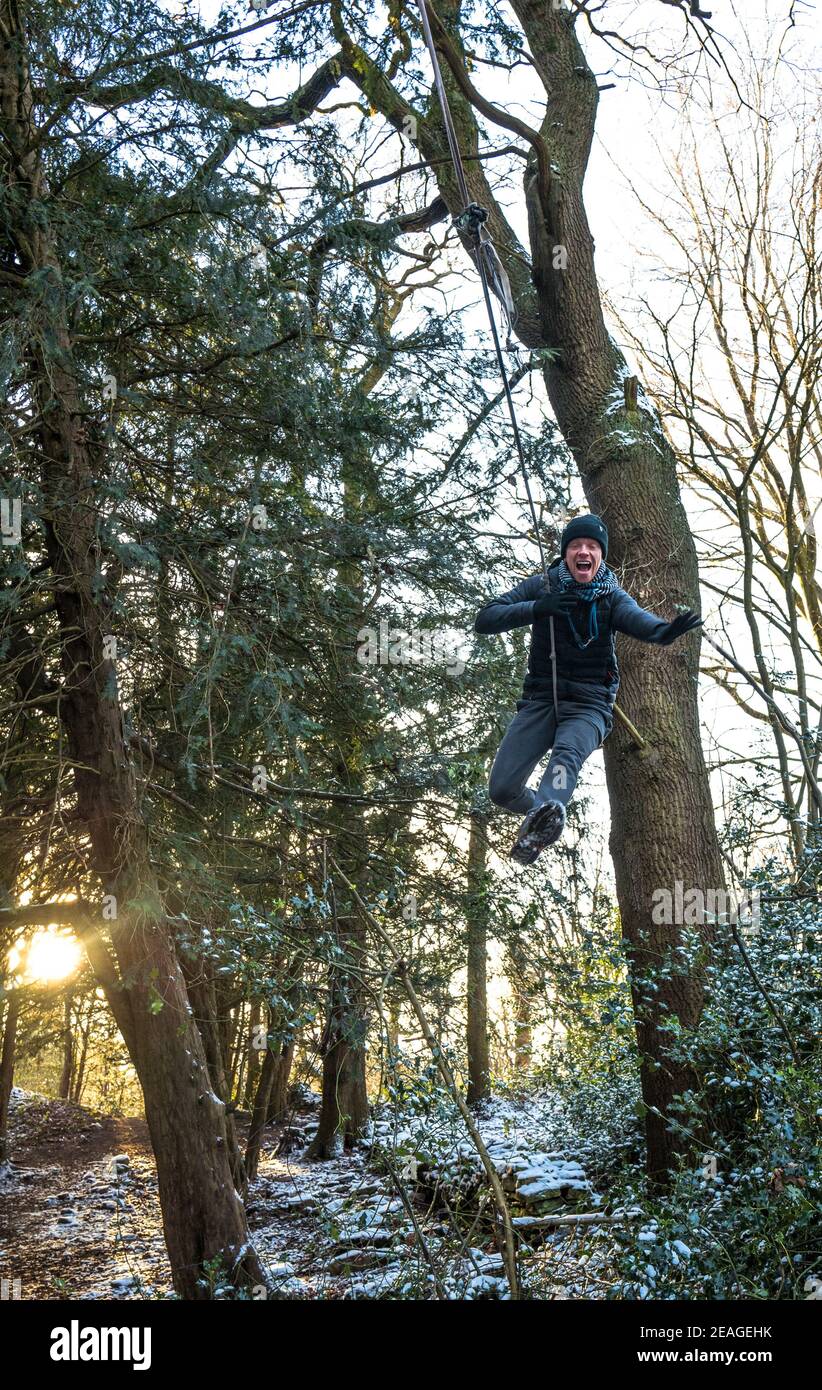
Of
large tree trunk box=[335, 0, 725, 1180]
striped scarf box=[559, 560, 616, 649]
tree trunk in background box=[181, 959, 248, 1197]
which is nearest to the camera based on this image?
striped scarf box=[559, 560, 616, 649]

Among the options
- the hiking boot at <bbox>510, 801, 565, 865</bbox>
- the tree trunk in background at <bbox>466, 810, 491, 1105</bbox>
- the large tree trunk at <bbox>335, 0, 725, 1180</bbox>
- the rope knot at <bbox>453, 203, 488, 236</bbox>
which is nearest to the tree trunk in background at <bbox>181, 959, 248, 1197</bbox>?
the tree trunk in background at <bbox>466, 810, 491, 1105</bbox>

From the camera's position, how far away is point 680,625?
3643 millimetres

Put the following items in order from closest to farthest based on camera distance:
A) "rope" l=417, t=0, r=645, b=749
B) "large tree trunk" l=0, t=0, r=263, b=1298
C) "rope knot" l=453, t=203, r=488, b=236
A: "rope" l=417, t=0, r=645, b=749, "rope knot" l=453, t=203, r=488, b=236, "large tree trunk" l=0, t=0, r=263, b=1298

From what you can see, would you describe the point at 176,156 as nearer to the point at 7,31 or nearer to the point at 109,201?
the point at 109,201

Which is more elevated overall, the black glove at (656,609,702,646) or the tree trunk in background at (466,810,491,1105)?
the black glove at (656,609,702,646)

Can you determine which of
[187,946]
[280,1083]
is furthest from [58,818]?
[280,1083]

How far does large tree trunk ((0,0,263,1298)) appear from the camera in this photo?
5051 millimetres

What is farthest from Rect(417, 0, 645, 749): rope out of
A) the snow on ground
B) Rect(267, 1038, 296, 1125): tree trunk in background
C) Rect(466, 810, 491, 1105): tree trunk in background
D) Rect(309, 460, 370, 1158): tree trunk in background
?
Rect(267, 1038, 296, 1125): tree trunk in background

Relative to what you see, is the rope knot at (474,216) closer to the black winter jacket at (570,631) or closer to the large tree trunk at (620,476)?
the black winter jacket at (570,631)

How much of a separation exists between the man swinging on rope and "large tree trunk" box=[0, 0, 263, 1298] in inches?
76.5

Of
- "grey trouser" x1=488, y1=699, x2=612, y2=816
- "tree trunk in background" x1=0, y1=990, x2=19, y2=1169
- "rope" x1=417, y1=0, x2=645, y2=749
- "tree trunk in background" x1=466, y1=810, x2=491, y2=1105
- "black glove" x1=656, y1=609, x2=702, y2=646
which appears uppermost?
"rope" x1=417, y1=0, x2=645, y2=749

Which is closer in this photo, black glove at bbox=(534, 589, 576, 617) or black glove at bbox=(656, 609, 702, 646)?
black glove at bbox=(656, 609, 702, 646)

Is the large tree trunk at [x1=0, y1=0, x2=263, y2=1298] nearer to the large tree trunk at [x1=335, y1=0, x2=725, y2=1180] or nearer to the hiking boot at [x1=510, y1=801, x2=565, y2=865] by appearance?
the hiking boot at [x1=510, y1=801, x2=565, y2=865]

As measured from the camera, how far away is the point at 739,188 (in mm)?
8453
